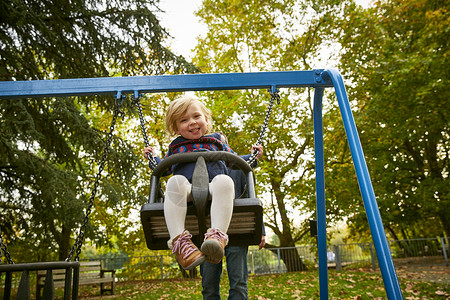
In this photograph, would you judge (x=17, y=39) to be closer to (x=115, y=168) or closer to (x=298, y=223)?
(x=115, y=168)

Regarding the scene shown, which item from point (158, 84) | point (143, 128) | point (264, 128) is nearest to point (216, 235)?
point (264, 128)

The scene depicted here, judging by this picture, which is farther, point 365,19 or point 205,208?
point 365,19

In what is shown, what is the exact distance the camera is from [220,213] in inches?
68.8

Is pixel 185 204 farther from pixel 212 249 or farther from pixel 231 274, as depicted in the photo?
pixel 231 274

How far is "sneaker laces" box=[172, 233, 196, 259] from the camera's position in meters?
1.67

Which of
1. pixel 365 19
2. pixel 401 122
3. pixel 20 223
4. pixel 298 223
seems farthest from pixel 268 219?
pixel 20 223

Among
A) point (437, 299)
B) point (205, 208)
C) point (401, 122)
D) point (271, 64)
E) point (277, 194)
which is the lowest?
point (437, 299)

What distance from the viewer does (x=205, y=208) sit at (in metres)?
1.82

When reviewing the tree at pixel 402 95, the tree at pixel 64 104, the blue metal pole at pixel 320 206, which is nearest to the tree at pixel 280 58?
the tree at pixel 402 95

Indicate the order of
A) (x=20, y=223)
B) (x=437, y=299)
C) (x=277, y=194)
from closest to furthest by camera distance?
(x=437, y=299)
(x=20, y=223)
(x=277, y=194)

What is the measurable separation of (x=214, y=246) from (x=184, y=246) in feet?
0.58

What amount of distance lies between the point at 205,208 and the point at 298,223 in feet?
41.7

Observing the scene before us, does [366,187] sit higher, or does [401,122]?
[401,122]

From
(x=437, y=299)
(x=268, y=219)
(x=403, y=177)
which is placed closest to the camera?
(x=437, y=299)
